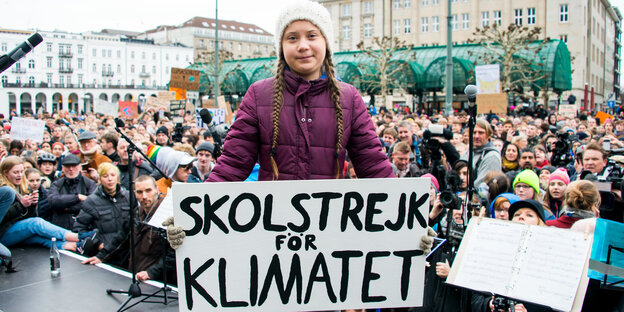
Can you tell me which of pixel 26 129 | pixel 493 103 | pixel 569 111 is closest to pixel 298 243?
pixel 26 129

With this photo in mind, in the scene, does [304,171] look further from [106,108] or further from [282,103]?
[106,108]

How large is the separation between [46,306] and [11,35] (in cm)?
9034

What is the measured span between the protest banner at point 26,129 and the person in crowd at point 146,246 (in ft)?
18.4

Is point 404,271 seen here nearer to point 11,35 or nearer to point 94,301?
point 94,301

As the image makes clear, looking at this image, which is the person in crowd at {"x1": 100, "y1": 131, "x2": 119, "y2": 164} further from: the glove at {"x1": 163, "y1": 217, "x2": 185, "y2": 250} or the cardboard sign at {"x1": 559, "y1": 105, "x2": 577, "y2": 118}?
Result: the cardboard sign at {"x1": 559, "y1": 105, "x2": 577, "y2": 118}

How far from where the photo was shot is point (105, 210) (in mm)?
5855

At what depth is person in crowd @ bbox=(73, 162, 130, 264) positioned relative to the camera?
19.1 ft

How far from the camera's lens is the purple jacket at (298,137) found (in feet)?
8.48

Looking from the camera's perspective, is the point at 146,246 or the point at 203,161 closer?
the point at 146,246

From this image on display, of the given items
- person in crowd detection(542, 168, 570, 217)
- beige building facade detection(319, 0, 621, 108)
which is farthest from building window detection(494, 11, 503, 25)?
person in crowd detection(542, 168, 570, 217)

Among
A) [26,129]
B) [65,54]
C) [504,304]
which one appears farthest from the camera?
[65,54]

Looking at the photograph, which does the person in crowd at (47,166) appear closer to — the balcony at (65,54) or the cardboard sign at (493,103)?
the cardboard sign at (493,103)

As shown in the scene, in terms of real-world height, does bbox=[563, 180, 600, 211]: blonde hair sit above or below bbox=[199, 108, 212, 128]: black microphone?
→ below

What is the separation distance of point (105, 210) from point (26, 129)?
17.8ft
